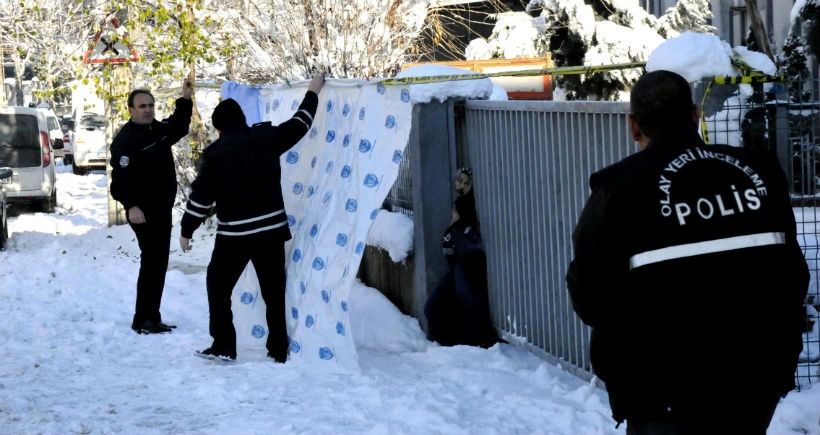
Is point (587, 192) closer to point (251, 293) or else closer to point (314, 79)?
point (314, 79)

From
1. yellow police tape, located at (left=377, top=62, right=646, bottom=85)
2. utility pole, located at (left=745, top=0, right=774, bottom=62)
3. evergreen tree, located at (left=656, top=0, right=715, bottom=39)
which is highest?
evergreen tree, located at (left=656, top=0, right=715, bottom=39)

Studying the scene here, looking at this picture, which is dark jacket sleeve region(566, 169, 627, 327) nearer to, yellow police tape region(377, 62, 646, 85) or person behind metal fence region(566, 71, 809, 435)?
person behind metal fence region(566, 71, 809, 435)

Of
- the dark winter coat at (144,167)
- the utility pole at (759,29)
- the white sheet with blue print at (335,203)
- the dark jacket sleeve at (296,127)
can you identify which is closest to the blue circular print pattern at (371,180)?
the white sheet with blue print at (335,203)

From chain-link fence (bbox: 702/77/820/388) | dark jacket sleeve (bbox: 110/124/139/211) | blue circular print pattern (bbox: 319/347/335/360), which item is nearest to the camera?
chain-link fence (bbox: 702/77/820/388)

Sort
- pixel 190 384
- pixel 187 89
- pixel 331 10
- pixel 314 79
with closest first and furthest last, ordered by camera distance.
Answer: pixel 190 384
pixel 314 79
pixel 187 89
pixel 331 10

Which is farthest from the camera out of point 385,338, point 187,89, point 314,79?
point 187,89

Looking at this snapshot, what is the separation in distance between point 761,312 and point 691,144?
1.58 feet

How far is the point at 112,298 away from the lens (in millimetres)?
10797

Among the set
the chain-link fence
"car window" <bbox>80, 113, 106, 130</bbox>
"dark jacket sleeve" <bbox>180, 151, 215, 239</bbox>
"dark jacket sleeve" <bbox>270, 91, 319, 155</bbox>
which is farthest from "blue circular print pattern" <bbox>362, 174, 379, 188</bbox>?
"car window" <bbox>80, 113, 106, 130</bbox>

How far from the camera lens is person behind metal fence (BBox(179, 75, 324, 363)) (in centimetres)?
751

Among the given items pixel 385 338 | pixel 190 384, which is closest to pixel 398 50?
pixel 385 338

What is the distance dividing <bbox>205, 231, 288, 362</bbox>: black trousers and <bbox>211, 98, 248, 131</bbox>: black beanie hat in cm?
71

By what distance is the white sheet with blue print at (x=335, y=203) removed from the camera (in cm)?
729

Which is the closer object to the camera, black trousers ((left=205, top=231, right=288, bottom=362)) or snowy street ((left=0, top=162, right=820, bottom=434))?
snowy street ((left=0, top=162, right=820, bottom=434))
